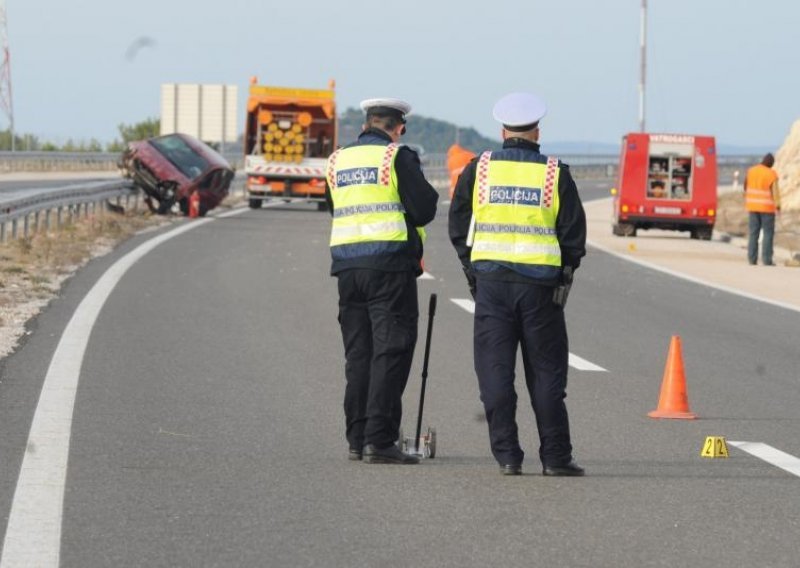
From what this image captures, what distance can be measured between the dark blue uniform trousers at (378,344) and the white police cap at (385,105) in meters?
0.77

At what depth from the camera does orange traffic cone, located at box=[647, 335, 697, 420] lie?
10.8 m

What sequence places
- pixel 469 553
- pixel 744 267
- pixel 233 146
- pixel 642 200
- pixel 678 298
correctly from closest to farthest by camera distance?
pixel 469 553, pixel 678 298, pixel 744 267, pixel 642 200, pixel 233 146

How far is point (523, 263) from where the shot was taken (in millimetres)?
8672

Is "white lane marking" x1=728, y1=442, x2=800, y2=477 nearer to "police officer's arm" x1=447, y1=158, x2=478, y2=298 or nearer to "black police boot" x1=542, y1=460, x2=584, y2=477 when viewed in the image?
"black police boot" x1=542, y1=460, x2=584, y2=477

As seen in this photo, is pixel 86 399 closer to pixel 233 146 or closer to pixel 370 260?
pixel 370 260

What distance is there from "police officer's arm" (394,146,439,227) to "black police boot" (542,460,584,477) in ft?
4.27

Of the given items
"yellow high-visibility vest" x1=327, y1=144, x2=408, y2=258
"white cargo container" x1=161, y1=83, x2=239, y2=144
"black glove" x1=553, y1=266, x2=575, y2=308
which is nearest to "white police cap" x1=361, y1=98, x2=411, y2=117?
"yellow high-visibility vest" x1=327, y1=144, x2=408, y2=258

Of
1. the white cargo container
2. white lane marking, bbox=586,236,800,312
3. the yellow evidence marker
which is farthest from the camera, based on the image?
the white cargo container

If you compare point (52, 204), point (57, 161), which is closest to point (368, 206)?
point (52, 204)

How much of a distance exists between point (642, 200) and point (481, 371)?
29.5 metres

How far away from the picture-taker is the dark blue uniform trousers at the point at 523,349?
8.69 m

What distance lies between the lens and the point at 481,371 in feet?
28.9

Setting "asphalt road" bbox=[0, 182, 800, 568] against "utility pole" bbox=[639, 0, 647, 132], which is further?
"utility pole" bbox=[639, 0, 647, 132]

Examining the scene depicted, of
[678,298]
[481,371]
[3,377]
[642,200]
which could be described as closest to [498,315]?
[481,371]
